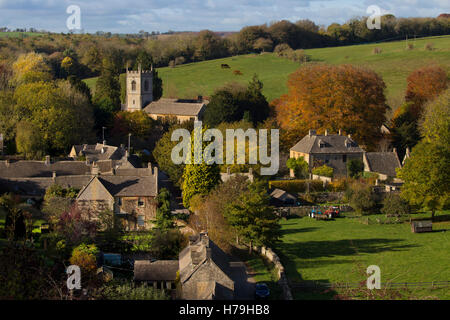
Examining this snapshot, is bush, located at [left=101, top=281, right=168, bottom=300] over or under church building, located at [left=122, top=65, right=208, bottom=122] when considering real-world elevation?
under

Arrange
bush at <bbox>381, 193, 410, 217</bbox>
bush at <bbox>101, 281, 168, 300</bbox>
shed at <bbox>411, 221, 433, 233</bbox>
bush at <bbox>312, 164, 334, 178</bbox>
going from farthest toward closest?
bush at <bbox>312, 164, 334, 178</bbox>, bush at <bbox>381, 193, 410, 217</bbox>, shed at <bbox>411, 221, 433, 233</bbox>, bush at <bbox>101, 281, 168, 300</bbox>

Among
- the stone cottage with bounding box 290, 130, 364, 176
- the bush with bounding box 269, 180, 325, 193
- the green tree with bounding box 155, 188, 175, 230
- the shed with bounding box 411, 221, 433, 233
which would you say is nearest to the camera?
the green tree with bounding box 155, 188, 175, 230

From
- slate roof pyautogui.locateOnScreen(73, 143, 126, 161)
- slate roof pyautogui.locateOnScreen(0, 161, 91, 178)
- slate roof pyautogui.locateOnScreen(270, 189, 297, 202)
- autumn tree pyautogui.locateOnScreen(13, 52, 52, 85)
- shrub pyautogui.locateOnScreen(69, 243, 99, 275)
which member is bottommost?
slate roof pyautogui.locateOnScreen(270, 189, 297, 202)

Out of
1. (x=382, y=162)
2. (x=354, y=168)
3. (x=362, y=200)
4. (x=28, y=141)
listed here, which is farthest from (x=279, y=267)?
(x=28, y=141)

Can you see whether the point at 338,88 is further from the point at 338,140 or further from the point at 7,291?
the point at 7,291

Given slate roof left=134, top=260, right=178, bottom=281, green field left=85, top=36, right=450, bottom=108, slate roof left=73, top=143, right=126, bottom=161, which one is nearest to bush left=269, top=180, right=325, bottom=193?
slate roof left=73, top=143, right=126, bottom=161

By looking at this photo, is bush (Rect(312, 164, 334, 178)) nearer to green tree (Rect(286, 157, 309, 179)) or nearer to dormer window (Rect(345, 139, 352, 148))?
green tree (Rect(286, 157, 309, 179))

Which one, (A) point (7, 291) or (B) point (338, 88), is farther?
(B) point (338, 88)
